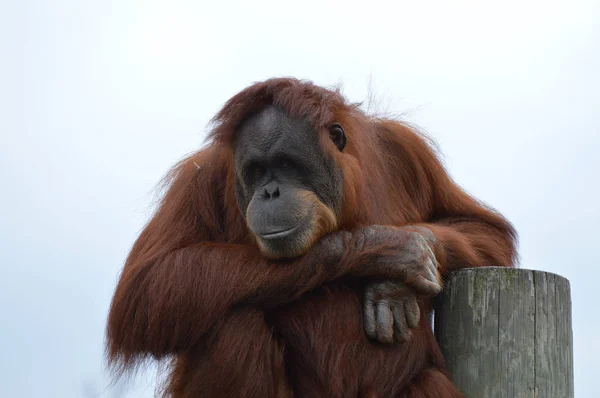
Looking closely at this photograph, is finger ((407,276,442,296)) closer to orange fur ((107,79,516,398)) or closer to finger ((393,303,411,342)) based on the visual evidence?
finger ((393,303,411,342))

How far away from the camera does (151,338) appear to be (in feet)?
12.4

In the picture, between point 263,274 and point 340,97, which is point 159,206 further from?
point 340,97

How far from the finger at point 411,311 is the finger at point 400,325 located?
0.8 inches

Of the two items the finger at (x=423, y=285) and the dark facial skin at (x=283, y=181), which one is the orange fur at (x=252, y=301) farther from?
the finger at (x=423, y=285)

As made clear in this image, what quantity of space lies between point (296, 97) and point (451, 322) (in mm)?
1287

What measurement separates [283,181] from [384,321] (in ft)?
2.58

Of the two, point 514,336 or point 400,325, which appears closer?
point 514,336

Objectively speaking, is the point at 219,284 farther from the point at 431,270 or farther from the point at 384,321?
the point at 431,270

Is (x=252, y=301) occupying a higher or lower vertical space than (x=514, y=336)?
higher

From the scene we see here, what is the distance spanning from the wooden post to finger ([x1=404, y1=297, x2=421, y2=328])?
8.1 inches

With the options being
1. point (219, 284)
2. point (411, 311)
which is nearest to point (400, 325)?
point (411, 311)

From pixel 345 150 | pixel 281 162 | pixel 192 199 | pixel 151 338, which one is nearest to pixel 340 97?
pixel 345 150

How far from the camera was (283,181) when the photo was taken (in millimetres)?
3791

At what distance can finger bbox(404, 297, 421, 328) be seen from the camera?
3.80 meters
